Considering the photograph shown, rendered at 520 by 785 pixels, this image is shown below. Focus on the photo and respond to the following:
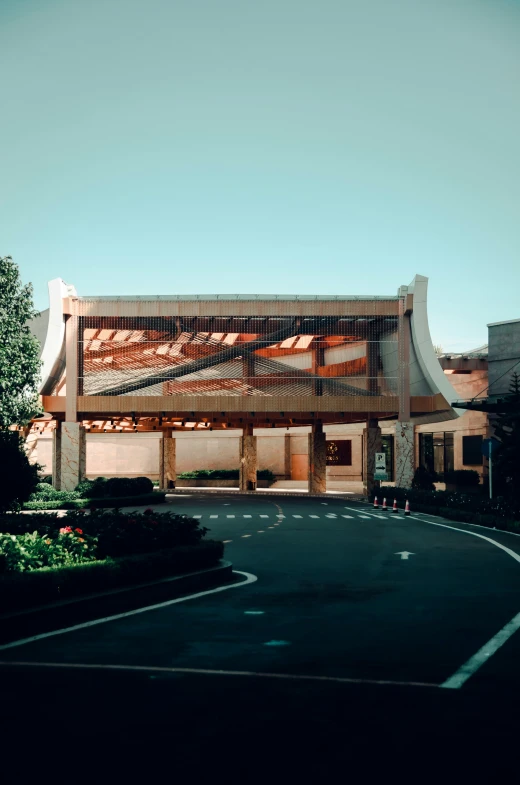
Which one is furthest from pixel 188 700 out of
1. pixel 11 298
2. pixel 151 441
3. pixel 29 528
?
pixel 151 441

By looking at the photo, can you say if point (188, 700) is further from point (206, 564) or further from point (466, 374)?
point (466, 374)

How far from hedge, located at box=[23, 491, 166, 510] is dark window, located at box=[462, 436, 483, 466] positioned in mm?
19864

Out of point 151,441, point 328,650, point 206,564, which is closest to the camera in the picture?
point 328,650

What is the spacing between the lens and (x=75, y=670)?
874 cm

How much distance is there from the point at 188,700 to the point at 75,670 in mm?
1697

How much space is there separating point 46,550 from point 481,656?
661cm

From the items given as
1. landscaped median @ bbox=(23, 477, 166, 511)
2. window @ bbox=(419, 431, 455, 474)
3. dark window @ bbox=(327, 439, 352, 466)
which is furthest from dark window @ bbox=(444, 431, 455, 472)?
landscaped median @ bbox=(23, 477, 166, 511)

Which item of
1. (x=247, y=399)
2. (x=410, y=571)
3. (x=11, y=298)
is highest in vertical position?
(x=11, y=298)

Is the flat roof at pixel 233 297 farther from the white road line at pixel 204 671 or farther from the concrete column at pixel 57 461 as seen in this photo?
the white road line at pixel 204 671

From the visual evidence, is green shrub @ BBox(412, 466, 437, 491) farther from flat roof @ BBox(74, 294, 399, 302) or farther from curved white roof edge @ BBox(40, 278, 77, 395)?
curved white roof edge @ BBox(40, 278, 77, 395)

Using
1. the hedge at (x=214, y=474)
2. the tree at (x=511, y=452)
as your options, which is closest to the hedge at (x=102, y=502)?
the tree at (x=511, y=452)

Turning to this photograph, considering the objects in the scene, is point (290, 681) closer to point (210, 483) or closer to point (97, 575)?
point (97, 575)

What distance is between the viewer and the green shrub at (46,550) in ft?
40.9

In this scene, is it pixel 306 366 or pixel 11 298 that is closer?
pixel 11 298
